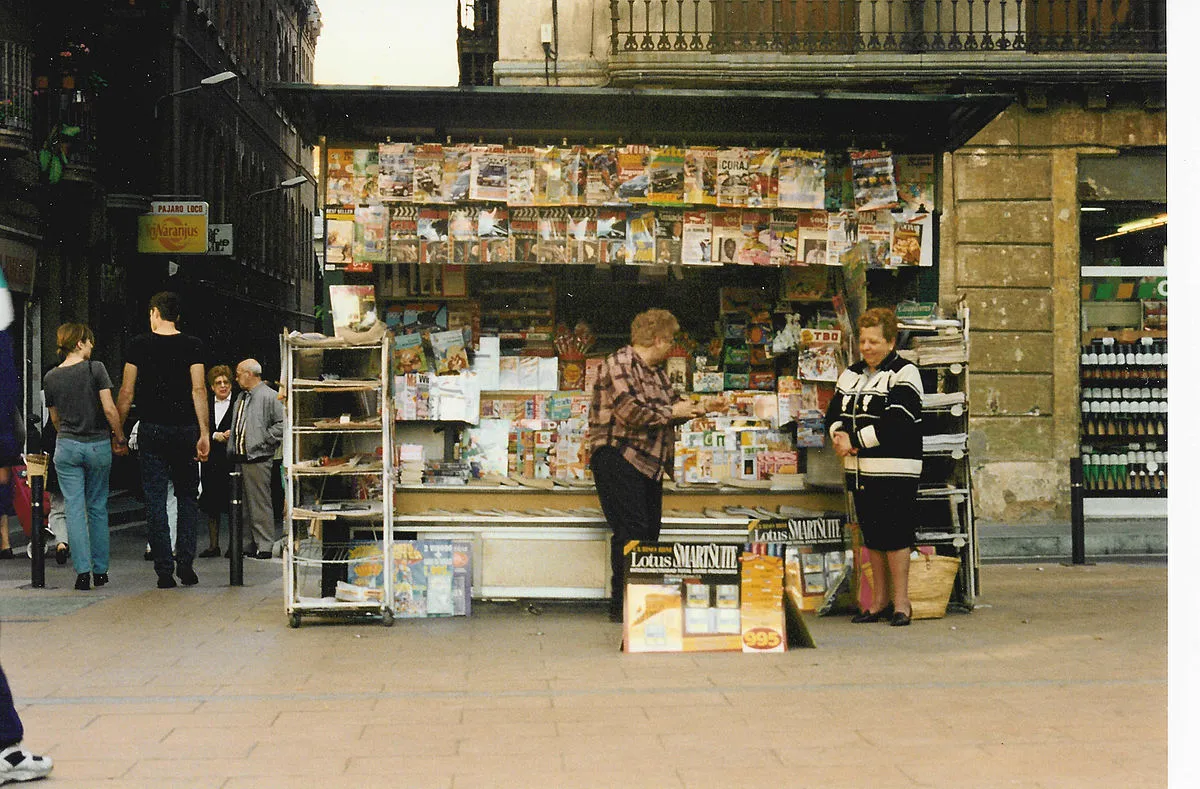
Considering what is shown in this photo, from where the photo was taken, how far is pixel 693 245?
9.23 metres

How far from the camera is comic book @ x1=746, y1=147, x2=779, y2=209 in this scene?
361 inches

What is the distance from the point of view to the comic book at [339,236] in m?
9.05

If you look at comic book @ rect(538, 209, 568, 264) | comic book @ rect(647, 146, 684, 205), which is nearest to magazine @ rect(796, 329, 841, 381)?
comic book @ rect(647, 146, 684, 205)

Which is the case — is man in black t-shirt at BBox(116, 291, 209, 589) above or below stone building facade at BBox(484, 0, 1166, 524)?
below

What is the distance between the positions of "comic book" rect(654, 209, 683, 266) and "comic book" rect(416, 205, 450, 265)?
54.9 inches

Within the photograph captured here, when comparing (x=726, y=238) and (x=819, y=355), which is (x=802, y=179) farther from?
(x=819, y=355)

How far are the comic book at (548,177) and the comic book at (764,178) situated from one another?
126cm

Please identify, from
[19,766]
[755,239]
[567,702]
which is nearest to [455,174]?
[755,239]

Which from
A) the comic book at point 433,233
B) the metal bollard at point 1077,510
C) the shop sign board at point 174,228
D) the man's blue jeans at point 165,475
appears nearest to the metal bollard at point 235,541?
the man's blue jeans at point 165,475

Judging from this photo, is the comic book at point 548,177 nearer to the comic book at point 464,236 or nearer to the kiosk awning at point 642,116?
the kiosk awning at point 642,116

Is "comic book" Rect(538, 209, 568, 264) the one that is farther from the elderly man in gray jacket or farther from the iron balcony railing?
the iron balcony railing

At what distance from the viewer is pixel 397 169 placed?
902 centimetres

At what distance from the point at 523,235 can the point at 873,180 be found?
2.39 metres

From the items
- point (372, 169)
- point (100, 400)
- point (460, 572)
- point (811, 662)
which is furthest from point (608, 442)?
point (100, 400)
